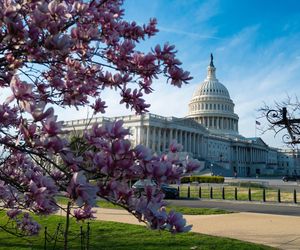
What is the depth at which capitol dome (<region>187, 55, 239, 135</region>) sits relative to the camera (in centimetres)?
14388

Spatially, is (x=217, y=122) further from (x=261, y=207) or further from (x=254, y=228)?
(x=254, y=228)

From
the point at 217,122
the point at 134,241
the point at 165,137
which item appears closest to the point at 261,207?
the point at 134,241

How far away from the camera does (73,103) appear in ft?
15.7

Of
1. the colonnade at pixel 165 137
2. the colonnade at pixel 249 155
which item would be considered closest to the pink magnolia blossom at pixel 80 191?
the colonnade at pixel 165 137

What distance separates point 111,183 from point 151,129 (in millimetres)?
104580

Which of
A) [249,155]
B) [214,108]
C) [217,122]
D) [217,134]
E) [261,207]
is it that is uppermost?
[214,108]

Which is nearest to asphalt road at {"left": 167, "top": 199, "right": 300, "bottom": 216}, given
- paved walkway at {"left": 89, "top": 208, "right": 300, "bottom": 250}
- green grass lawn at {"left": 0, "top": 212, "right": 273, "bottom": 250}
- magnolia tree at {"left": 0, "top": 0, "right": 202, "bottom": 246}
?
paved walkway at {"left": 89, "top": 208, "right": 300, "bottom": 250}

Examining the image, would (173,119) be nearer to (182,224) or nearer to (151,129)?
(151,129)

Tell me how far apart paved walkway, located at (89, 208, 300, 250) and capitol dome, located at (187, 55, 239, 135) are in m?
127

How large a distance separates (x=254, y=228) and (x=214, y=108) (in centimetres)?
13305

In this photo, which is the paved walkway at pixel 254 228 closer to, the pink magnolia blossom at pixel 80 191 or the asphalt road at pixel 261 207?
the asphalt road at pixel 261 207

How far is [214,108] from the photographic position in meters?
145

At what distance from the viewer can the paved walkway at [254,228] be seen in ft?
37.3

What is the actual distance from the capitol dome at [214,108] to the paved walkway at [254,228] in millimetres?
127291
